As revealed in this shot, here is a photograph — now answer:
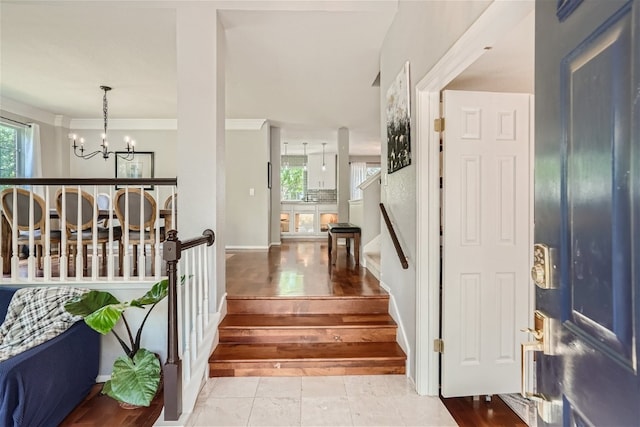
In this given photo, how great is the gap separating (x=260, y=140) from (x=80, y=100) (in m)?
2.78

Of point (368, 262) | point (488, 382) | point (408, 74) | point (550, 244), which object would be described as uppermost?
point (408, 74)

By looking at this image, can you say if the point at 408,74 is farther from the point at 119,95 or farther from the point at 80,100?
the point at 80,100

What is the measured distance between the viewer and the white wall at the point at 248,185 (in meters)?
5.89

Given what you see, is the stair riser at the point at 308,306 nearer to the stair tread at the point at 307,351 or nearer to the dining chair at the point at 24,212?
the stair tread at the point at 307,351

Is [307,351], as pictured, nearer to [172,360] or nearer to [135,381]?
[172,360]

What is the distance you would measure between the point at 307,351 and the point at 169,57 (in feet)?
10.7

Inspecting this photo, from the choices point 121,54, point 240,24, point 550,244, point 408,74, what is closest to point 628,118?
point 550,244

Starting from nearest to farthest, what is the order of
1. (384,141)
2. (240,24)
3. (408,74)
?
(408,74)
(240,24)
(384,141)

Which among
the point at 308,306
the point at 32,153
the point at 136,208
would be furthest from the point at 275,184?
the point at 308,306

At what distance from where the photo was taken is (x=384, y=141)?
9.70 feet

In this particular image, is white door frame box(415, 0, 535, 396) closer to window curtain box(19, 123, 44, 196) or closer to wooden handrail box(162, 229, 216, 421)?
wooden handrail box(162, 229, 216, 421)

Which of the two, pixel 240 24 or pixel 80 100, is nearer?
pixel 240 24

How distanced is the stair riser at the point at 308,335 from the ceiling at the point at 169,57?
254 cm

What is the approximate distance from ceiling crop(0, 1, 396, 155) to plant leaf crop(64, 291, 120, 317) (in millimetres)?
2210
